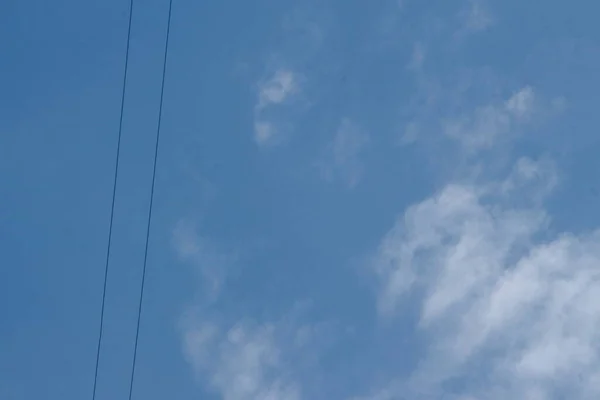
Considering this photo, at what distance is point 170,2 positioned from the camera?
3603cm

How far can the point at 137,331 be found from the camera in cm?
3120

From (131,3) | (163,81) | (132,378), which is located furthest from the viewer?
(131,3)

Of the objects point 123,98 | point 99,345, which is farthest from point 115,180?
point 99,345

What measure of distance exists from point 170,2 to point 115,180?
8.34 metres

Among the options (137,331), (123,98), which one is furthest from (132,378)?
(123,98)

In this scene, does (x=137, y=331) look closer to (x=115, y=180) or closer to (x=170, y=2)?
(x=115, y=180)

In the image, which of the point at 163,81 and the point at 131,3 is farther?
the point at 131,3

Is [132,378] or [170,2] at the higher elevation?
[170,2]

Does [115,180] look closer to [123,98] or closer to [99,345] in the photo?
[123,98]

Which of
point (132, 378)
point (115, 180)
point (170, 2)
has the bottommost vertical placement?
point (132, 378)

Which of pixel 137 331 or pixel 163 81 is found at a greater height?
pixel 163 81

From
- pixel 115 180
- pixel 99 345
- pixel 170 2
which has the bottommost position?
pixel 99 345

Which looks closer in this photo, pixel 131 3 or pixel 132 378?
pixel 132 378

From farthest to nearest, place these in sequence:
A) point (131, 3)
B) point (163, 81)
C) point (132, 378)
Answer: point (131, 3) → point (163, 81) → point (132, 378)
